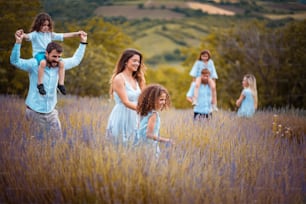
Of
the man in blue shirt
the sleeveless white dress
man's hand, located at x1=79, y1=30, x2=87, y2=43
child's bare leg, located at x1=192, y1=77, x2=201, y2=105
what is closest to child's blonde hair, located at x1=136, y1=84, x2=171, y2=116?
the sleeveless white dress

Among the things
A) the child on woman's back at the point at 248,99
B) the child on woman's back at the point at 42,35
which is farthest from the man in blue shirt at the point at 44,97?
the child on woman's back at the point at 248,99

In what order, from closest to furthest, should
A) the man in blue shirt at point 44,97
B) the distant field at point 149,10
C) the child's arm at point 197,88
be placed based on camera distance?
1. the man in blue shirt at point 44,97
2. the child's arm at point 197,88
3. the distant field at point 149,10

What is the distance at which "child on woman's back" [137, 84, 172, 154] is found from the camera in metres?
4.63

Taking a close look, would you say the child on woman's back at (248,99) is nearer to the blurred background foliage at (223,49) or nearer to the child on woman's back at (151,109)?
the blurred background foliage at (223,49)

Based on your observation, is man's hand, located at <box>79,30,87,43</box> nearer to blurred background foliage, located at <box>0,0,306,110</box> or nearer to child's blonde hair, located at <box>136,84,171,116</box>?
child's blonde hair, located at <box>136,84,171,116</box>

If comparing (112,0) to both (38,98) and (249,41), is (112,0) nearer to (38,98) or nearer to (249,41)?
(38,98)

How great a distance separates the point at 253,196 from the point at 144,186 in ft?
2.82

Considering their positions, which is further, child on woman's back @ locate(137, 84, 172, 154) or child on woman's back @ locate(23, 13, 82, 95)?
child on woman's back @ locate(23, 13, 82, 95)

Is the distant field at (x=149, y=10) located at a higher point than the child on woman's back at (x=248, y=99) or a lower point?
higher

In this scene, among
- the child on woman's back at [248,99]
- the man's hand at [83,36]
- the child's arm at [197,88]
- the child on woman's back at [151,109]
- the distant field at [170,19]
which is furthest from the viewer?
the distant field at [170,19]

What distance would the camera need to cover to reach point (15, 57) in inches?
206

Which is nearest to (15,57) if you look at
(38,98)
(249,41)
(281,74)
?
(38,98)

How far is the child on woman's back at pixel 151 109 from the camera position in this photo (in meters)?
4.63

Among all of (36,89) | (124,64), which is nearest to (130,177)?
(124,64)
